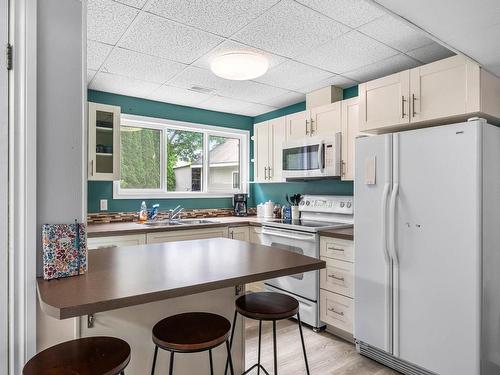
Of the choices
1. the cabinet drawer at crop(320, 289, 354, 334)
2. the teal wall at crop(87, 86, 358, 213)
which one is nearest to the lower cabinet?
the cabinet drawer at crop(320, 289, 354, 334)

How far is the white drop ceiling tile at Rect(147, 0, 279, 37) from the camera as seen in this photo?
6.25 ft

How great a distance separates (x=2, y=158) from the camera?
4.04ft

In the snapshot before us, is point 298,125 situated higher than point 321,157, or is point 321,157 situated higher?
point 298,125

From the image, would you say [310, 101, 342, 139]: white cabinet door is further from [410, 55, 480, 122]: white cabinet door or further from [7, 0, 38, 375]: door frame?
[7, 0, 38, 375]: door frame

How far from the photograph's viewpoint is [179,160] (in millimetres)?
4191

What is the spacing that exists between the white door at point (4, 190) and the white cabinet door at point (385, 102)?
2.33m

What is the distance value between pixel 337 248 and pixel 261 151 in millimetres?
1841

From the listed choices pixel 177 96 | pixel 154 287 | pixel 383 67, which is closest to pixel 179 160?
pixel 177 96

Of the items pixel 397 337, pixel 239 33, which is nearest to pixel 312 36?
pixel 239 33

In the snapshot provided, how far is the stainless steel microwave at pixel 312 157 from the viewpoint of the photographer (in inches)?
121

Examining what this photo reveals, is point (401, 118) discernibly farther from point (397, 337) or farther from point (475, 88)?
point (397, 337)

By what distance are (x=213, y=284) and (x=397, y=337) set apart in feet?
5.45

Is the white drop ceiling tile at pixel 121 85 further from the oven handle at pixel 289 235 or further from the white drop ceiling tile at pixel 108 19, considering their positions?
the oven handle at pixel 289 235

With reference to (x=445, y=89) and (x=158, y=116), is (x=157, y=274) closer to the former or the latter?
(x=445, y=89)
